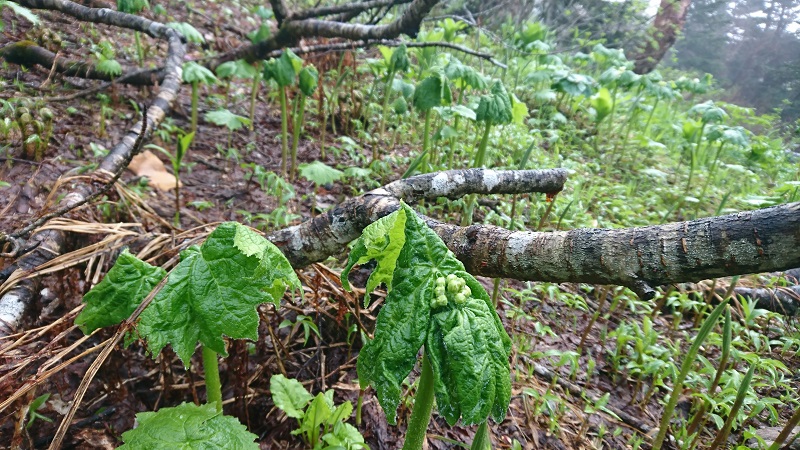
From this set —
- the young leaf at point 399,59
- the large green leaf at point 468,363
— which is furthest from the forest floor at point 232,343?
the young leaf at point 399,59

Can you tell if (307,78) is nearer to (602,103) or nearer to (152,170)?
(152,170)

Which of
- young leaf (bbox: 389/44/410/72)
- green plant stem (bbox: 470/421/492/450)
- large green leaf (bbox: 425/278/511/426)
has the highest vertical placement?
young leaf (bbox: 389/44/410/72)

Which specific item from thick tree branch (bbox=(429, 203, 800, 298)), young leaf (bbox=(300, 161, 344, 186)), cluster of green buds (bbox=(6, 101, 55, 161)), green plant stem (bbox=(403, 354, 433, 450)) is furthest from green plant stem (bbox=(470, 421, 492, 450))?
cluster of green buds (bbox=(6, 101, 55, 161))

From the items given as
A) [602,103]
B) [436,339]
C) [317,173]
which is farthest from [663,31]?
[436,339]

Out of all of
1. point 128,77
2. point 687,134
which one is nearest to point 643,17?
point 687,134

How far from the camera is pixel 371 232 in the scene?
82 cm

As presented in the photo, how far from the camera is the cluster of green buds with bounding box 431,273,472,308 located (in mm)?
750

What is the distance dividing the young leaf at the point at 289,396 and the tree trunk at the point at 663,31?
9.84m

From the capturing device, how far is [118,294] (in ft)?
3.49

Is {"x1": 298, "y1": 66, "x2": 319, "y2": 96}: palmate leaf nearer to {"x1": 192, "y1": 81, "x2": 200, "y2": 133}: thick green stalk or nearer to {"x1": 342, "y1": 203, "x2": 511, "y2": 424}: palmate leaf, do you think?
{"x1": 192, "y1": 81, "x2": 200, "y2": 133}: thick green stalk

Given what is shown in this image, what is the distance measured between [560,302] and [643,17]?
33.8ft

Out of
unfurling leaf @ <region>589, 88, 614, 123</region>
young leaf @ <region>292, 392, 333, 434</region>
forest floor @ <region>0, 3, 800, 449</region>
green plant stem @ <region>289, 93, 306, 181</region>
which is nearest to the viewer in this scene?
young leaf @ <region>292, 392, 333, 434</region>

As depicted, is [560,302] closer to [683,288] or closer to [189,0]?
[683,288]

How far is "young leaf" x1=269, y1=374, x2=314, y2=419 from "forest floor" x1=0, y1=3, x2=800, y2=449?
5.1 inches
